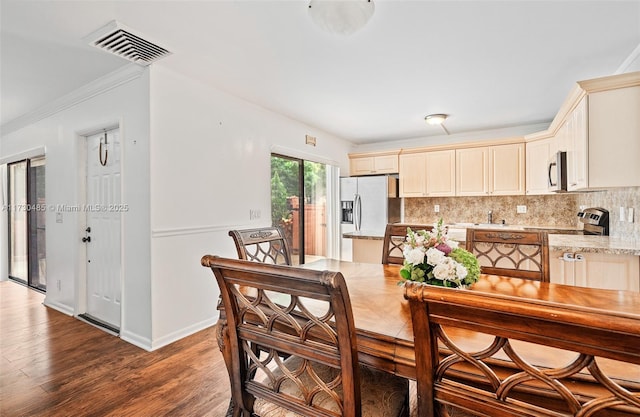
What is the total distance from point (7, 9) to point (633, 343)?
314 centimetres

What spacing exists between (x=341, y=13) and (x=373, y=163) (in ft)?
13.5

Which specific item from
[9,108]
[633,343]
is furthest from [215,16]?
[9,108]

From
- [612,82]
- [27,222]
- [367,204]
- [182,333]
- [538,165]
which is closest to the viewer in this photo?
[612,82]

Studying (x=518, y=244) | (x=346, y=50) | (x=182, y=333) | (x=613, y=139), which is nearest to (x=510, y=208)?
(x=613, y=139)

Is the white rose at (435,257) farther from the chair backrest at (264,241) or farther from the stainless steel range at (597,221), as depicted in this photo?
the stainless steel range at (597,221)

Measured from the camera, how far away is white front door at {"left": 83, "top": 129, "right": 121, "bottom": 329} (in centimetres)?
299

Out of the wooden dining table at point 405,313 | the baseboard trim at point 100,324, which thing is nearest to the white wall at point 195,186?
the baseboard trim at point 100,324

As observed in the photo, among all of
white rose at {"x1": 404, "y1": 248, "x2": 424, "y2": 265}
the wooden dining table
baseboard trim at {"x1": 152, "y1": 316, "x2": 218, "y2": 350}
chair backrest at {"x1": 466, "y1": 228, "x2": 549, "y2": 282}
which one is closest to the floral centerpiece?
white rose at {"x1": 404, "y1": 248, "x2": 424, "y2": 265}

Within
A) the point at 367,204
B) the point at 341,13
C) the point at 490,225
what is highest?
the point at 341,13

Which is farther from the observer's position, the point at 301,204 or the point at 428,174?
the point at 428,174

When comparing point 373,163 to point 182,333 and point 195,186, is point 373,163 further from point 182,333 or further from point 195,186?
point 182,333

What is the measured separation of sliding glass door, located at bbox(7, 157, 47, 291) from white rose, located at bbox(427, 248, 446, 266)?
505 centimetres

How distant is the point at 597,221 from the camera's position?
306 cm

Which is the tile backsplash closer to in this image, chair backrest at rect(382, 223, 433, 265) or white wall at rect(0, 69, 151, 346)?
chair backrest at rect(382, 223, 433, 265)
